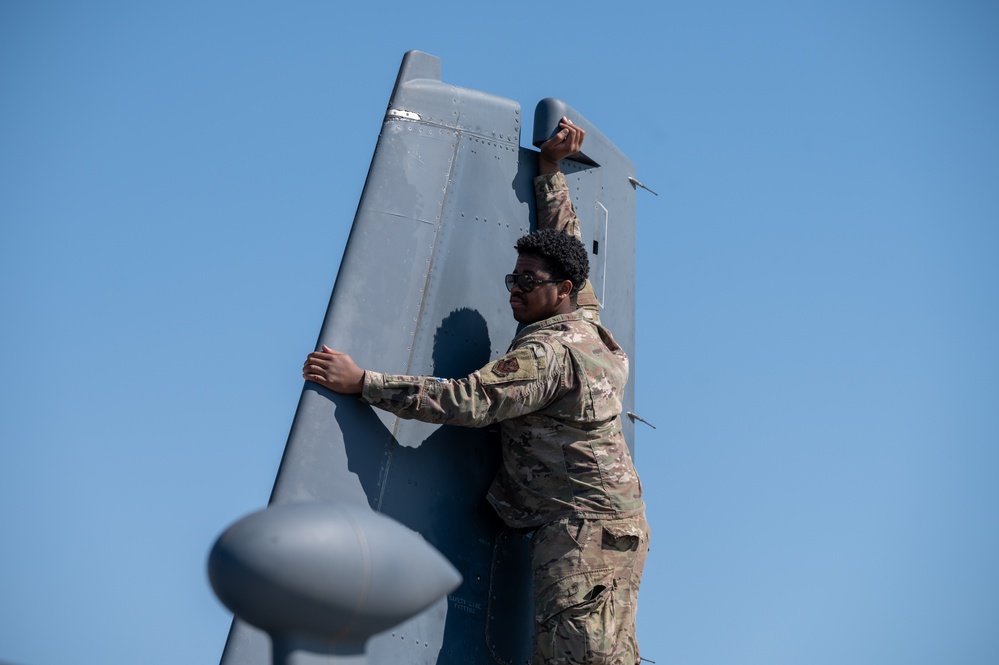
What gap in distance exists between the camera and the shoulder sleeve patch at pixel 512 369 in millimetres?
4801

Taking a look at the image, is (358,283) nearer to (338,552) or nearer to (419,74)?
(419,74)

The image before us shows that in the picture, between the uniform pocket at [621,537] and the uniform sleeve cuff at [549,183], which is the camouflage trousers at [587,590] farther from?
the uniform sleeve cuff at [549,183]

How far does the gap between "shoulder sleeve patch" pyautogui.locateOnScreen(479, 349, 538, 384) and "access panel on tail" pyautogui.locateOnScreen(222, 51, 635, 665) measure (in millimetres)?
438

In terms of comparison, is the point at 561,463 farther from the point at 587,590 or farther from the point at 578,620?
the point at 578,620

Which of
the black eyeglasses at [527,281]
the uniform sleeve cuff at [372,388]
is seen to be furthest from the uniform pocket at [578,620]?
the black eyeglasses at [527,281]

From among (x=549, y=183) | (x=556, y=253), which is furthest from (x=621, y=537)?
(x=549, y=183)

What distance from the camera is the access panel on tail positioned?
4707 millimetres

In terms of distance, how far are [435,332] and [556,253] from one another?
0.67m

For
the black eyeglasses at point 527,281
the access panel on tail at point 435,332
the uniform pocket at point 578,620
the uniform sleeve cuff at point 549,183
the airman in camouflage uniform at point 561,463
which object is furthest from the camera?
the uniform sleeve cuff at point 549,183

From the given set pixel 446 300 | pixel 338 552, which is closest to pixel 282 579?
pixel 338 552

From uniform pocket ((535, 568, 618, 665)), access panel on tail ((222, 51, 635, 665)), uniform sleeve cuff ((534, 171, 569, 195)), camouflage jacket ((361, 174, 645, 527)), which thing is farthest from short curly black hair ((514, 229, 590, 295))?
uniform pocket ((535, 568, 618, 665))

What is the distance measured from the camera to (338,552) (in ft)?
7.75

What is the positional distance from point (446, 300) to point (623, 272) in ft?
4.61

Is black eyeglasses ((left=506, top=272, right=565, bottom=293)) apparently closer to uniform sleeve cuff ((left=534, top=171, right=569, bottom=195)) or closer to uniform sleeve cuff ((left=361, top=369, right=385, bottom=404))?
uniform sleeve cuff ((left=534, top=171, right=569, bottom=195))
